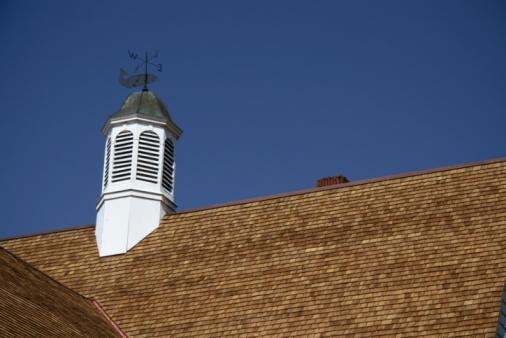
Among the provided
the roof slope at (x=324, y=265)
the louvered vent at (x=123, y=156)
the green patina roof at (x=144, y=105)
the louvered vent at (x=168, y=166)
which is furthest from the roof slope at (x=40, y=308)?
the green patina roof at (x=144, y=105)

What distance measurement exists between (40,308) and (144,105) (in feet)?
32.9

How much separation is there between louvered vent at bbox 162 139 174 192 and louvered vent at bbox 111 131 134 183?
3.40 feet

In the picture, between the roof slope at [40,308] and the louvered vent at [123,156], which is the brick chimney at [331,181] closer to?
the louvered vent at [123,156]

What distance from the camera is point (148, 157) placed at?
2791 centimetres

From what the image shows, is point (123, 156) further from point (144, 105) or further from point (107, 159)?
point (144, 105)

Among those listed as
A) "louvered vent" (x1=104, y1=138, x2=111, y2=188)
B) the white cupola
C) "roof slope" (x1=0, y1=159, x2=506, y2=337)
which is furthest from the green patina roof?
"roof slope" (x1=0, y1=159, x2=506, y2=337)

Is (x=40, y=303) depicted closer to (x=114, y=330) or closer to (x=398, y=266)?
(x=114, y=330)

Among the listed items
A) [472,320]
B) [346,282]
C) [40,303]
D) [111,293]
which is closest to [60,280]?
[111,293]

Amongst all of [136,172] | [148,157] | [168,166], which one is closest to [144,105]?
[148,157]

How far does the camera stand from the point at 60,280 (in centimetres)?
2491

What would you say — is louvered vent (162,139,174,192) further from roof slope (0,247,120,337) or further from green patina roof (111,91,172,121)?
roof slope (0,247,120,337)

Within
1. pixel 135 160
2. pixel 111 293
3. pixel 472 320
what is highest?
pixel 135 160

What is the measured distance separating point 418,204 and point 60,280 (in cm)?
919

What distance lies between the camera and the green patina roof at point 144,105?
2828cm
